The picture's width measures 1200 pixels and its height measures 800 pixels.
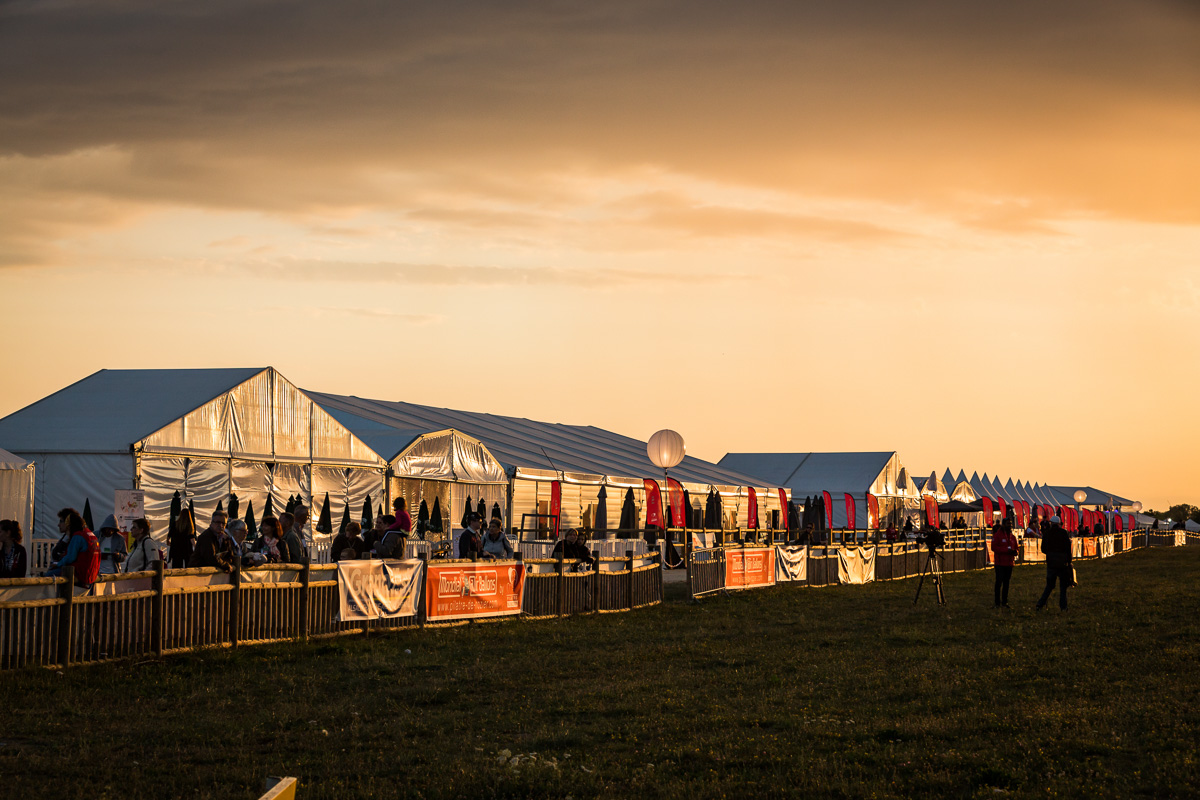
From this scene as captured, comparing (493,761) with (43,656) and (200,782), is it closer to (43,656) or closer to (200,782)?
(200,782)

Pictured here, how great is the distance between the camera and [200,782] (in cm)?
800

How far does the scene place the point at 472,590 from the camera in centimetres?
1831

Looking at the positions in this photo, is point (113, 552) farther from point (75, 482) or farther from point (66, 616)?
point (75, 482)

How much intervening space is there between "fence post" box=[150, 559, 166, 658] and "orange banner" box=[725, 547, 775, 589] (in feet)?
49.5

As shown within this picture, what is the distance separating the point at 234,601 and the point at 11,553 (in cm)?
270

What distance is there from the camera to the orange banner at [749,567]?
26438mm

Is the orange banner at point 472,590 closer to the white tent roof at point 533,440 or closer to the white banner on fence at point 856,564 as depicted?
the white tent roof at point 533,440

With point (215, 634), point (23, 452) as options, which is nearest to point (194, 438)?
point (23, 452)

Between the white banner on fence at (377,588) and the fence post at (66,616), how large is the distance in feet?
13.7

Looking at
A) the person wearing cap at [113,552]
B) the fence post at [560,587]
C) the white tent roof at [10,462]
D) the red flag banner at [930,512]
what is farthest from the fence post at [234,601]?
the red flag banner at [930,512]

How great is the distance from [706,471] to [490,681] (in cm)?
3866

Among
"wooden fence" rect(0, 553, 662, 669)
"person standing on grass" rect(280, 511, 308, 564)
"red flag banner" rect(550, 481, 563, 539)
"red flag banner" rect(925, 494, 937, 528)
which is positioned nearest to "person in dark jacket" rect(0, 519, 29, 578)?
"wooden fence" rect(0, 553, 662, 669)

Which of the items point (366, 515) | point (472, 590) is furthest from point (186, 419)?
point (472, 590)

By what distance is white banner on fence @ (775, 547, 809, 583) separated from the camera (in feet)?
95.2
